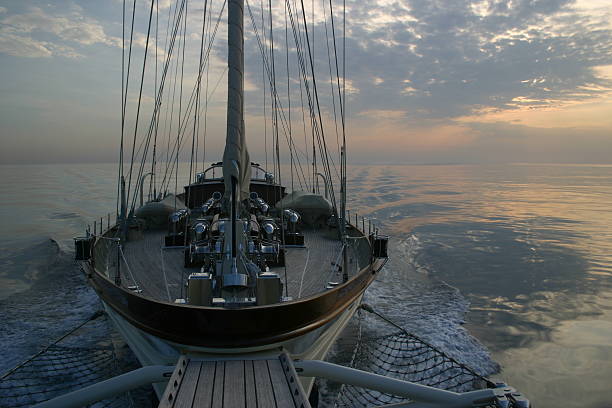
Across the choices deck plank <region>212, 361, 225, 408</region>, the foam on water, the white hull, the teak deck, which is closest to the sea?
the foam on water

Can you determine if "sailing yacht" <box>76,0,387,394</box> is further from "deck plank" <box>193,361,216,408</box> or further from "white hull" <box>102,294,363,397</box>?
"deck plank" <box>193,361,216,408</box>

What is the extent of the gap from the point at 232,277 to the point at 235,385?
1669 mm

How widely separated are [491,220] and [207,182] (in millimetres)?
25448

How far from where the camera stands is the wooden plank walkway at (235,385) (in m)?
3.89

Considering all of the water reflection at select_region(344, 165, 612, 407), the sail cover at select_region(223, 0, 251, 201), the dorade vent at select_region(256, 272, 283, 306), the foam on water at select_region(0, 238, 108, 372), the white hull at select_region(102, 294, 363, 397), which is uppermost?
the sail cover at select_region(223, 0, 251, 201)

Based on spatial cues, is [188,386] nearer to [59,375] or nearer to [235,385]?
[235,385]

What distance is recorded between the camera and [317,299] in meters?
5.81

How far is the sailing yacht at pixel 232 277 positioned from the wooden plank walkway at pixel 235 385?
0.23 metres

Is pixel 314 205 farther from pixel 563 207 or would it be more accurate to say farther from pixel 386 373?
pixel 563 207

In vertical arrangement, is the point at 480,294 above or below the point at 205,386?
below

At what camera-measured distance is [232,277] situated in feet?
18.4

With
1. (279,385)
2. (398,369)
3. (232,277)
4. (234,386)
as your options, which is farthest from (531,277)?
(234,386)

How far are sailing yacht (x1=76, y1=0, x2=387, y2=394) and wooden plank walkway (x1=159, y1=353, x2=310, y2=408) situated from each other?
0.23m

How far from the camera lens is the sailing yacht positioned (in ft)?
16.5
